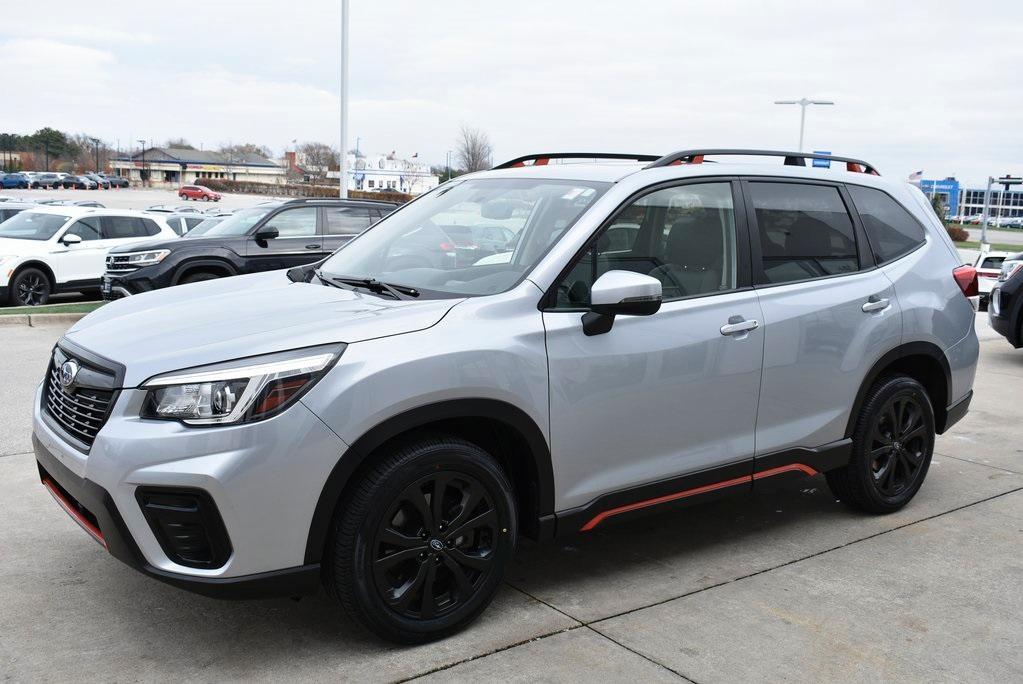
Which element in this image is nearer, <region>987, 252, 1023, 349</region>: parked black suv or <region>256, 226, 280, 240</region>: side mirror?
<region>987, 252, 1023, 349</region>: parked black suv

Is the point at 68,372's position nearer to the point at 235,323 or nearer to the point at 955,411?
the point at 235,323

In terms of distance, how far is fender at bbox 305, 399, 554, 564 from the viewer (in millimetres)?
3307

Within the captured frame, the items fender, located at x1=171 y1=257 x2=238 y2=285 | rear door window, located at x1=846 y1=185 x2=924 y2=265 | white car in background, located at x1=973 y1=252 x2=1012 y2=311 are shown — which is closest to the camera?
rear door window, located at x1=846 y1=185 x2=924 y2=265

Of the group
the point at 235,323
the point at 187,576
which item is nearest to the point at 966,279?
the point at 235,323

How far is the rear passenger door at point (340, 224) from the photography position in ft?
43.0

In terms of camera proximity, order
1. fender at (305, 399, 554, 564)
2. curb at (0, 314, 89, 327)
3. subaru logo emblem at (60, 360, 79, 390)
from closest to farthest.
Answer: fender at (305, 399, 554, 564), subaru logo emblem at (60, 360, 79, 390), curb at (0, 314, 89, 327)

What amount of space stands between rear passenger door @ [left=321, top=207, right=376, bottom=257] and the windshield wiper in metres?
8.66

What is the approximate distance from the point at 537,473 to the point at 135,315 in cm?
171

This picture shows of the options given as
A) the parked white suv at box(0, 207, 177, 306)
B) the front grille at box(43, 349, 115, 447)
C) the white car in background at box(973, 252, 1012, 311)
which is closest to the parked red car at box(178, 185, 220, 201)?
the white car in background at box(973, 252, 1012, 311)

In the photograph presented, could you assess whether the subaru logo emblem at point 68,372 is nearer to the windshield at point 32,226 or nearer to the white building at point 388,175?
the windshield at point 32,226

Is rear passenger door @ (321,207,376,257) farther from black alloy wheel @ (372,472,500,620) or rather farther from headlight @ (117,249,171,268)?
black alloy wheel @ (372,472,500,620)

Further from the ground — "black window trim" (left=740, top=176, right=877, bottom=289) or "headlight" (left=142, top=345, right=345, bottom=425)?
"black window trim" (left=740, top=176, right=877, bottom=289)

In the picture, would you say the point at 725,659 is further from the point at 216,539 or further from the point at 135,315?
the point at 135,315

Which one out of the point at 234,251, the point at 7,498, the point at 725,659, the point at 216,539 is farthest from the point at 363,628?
the point at 234,251
